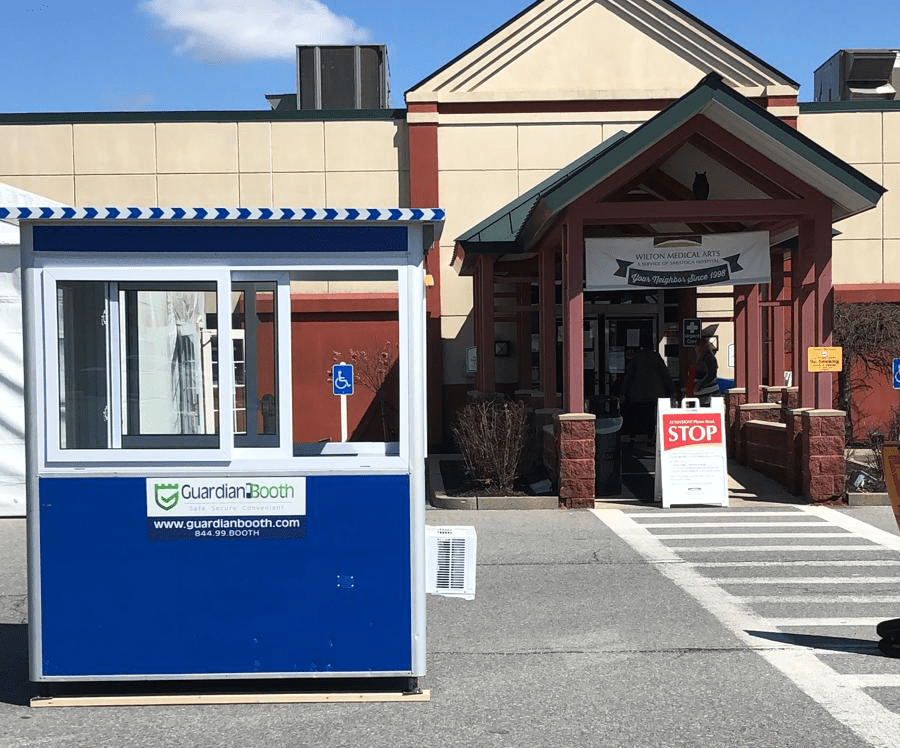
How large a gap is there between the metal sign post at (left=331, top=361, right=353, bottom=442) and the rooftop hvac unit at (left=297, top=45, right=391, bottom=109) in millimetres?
6028

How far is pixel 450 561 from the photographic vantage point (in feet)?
20.0

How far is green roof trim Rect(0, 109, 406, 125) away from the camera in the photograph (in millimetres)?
19641

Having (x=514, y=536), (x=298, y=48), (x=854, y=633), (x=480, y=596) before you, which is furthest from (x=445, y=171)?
(x=854, y=633)

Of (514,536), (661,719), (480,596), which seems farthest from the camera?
(514,536)

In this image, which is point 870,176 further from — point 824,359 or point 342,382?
point 342,382

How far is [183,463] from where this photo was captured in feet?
19.0

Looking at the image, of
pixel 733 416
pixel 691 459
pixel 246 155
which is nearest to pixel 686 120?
pixel 691 459

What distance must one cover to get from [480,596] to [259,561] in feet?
9.64

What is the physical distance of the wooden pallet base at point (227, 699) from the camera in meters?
5.78

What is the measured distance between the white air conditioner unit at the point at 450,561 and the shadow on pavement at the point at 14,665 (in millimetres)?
2215

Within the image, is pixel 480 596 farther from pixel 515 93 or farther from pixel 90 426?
pixel 515 93

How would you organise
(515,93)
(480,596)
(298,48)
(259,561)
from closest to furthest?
1. (259,561)
2. (480,596)
3. (515,93)
4. (298,48)

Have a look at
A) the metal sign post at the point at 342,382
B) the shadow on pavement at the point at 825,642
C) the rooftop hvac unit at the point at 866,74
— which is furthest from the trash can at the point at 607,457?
the rooftop hvac unit at the point at 866,74

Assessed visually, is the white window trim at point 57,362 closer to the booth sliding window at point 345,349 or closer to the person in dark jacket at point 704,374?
the person in dark jacket at point 704,374
